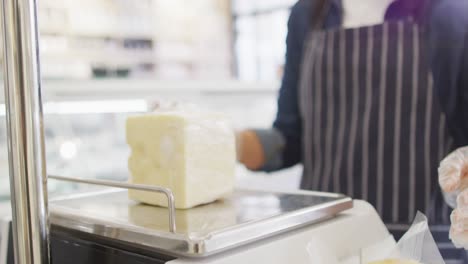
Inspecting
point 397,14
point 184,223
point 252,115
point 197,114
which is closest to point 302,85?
point 397,14

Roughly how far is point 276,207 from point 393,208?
403 millimetres

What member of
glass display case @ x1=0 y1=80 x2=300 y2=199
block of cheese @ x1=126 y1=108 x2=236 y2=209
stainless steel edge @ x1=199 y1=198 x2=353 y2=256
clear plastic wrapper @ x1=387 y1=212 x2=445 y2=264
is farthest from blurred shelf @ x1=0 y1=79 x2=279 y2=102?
clear plastic wrapper @ x1=387 y1=212 x2=445 y2=264

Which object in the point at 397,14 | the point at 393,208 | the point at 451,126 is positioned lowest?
the point at 393,208

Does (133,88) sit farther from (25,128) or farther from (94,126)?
(25,128)

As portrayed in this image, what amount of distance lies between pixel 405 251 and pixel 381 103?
0.50m

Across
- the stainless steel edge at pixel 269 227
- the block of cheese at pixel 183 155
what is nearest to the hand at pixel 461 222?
the stainless steel edge at pixel 269 227

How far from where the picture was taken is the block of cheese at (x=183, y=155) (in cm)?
57

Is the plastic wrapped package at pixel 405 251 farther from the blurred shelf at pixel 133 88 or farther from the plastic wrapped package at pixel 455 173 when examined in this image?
the blurred shelf at pixel 133 88

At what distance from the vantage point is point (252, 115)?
8.84ft

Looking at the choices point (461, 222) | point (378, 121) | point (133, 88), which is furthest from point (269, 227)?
point (133, 88)

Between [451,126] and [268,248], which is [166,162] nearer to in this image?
[268,248]

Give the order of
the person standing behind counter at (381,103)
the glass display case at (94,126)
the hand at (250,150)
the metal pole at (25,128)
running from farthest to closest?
the glass display case at (94,126) → the hand at (250,150) → the person standing behind counter at (381,103) → the metal pole at (25,128)

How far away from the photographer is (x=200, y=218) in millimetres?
539

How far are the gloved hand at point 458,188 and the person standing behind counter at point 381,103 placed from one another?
0.37 m
